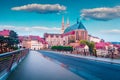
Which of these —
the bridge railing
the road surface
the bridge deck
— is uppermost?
the bridge railing

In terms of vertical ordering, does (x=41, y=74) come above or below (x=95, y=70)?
above

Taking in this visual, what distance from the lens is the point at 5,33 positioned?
133 meters

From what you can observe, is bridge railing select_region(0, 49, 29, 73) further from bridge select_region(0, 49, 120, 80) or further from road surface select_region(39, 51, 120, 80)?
road surface select_region(39, 51, 120, 80)

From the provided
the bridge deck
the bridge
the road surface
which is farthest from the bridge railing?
the road surface

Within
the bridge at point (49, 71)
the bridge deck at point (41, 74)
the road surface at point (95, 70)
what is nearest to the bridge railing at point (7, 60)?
the bridge at point (49, 71)

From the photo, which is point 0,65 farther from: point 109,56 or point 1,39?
point 1,39

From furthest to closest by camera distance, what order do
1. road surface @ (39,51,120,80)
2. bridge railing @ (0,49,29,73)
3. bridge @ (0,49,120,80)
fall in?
road surface @ (39,51,120,80), bridge @ (0,49,120,80), bridge railing @ (0,49,29,73)

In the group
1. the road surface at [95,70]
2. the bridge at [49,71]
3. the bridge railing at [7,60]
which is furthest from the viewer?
the road surface at [95,70]

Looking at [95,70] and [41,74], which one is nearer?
[41,74]

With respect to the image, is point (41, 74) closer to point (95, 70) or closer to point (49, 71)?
point (49, 71)

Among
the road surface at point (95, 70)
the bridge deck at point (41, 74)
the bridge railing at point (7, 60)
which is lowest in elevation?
the road surface at point (95, 70)

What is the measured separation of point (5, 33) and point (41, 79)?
124185 mm

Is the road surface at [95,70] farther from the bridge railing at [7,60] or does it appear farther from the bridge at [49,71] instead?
the bridge railing at [7,60]

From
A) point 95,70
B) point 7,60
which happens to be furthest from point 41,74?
point 95,70
